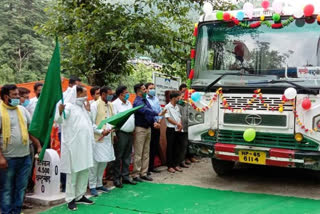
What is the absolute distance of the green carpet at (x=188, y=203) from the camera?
5.22 m

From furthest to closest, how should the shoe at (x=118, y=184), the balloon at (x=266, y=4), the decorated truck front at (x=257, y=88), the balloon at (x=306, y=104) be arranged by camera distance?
1. the shoe at (x=118, y=184)
2. the balloon at (x=266, y=4)
3. the decorated truck front at (x=257, y=88)
4. the balloon at (x=306, y=104)

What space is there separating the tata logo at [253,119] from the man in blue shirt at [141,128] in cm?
172

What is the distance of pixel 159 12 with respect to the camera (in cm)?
1052

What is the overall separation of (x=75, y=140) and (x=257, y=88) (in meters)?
2.89

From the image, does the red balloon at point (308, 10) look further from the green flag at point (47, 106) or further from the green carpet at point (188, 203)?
the green flag at point (47, 106)

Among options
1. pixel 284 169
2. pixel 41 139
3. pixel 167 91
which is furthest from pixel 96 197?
pixel 284 169

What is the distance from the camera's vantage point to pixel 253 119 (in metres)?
5.95

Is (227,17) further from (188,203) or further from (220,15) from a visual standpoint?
(188,203)

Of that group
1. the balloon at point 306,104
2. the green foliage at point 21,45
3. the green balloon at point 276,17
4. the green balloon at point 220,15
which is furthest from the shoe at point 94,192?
the green foliage at point 21,45

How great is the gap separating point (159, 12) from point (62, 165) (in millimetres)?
6354

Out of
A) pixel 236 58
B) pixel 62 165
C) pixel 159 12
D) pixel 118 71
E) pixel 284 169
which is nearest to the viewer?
pixel 62 165

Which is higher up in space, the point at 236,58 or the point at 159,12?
the point at 159,12

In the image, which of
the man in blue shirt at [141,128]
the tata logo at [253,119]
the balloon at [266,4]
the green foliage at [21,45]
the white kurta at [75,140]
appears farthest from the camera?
the green foliage at [21,45]

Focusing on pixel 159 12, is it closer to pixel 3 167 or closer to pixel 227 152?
pixel 227 152
